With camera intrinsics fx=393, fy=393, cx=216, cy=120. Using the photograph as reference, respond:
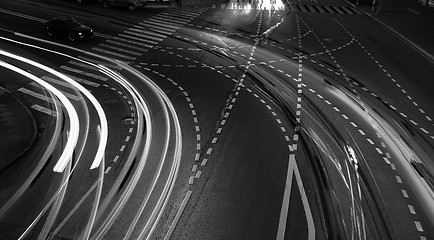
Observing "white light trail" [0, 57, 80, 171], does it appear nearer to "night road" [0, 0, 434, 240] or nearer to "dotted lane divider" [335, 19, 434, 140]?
"night road" [0, 0, 434, 240]

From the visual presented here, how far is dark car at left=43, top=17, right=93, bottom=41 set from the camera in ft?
102

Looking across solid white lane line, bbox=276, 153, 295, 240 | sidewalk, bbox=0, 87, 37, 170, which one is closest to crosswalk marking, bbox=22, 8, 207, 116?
sidewalk, bbox=0, 87, 37, 170

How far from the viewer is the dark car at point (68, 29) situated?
1222 inches

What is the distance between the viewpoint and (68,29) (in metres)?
31.1

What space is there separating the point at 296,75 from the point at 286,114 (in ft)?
19.3

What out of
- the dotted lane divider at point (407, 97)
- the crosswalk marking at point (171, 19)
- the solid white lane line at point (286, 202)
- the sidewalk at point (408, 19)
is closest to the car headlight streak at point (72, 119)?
the solid white lane line at point (286, 202)

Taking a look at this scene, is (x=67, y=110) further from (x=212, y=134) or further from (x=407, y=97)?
(x=407, y=97)

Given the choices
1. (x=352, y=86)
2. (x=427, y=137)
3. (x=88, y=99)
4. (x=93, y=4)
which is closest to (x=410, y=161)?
(x=427, y=137)

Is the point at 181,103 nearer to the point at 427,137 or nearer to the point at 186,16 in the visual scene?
the point at 427,137

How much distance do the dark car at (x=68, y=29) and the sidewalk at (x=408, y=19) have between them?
1069 inches

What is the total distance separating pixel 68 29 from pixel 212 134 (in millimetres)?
17953

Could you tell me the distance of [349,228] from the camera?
1424cm

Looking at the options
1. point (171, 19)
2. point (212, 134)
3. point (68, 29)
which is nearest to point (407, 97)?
point (212, 134)

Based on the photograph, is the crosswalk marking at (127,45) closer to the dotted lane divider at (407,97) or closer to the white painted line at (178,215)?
the white painted line at (178,215)
